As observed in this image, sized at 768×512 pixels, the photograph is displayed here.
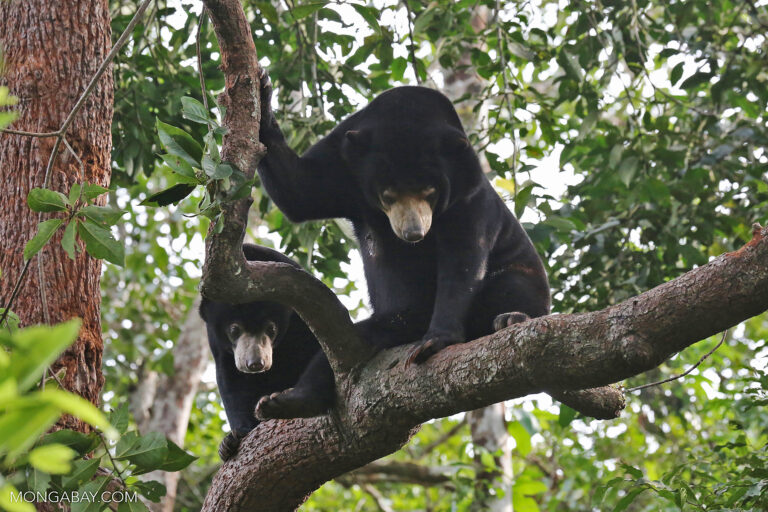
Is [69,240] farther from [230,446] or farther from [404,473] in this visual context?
[404,473]

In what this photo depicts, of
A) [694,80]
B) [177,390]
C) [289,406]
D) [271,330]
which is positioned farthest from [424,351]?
[177,390]

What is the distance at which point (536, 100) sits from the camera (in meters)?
4.81

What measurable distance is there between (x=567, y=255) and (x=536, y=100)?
36.4 inches

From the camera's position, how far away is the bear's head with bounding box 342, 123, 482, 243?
3305mm

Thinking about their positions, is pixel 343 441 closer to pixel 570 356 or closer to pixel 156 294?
→ pixel 570 356

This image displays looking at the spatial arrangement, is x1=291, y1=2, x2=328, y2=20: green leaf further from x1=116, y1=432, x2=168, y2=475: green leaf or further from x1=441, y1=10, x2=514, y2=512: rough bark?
x1=441, y1=10, x2=514, y2=512: rough bark

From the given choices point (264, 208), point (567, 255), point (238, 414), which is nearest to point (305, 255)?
point (264, 208)

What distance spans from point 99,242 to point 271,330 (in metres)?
1.83

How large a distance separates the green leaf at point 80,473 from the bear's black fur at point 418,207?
1321 millimetres

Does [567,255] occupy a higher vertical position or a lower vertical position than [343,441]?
higher

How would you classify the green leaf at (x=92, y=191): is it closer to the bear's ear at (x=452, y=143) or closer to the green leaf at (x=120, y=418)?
the green leaf at (x=120, y=418)

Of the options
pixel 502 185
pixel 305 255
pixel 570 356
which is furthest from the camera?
pixel 502 185

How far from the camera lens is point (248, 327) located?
3.91 meters

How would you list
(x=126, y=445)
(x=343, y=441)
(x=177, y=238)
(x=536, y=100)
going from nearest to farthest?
1. (x=126, y=445)
2. (x=343, y=441)
3. (x=536, y=100)
4. (x=177, y=238)
